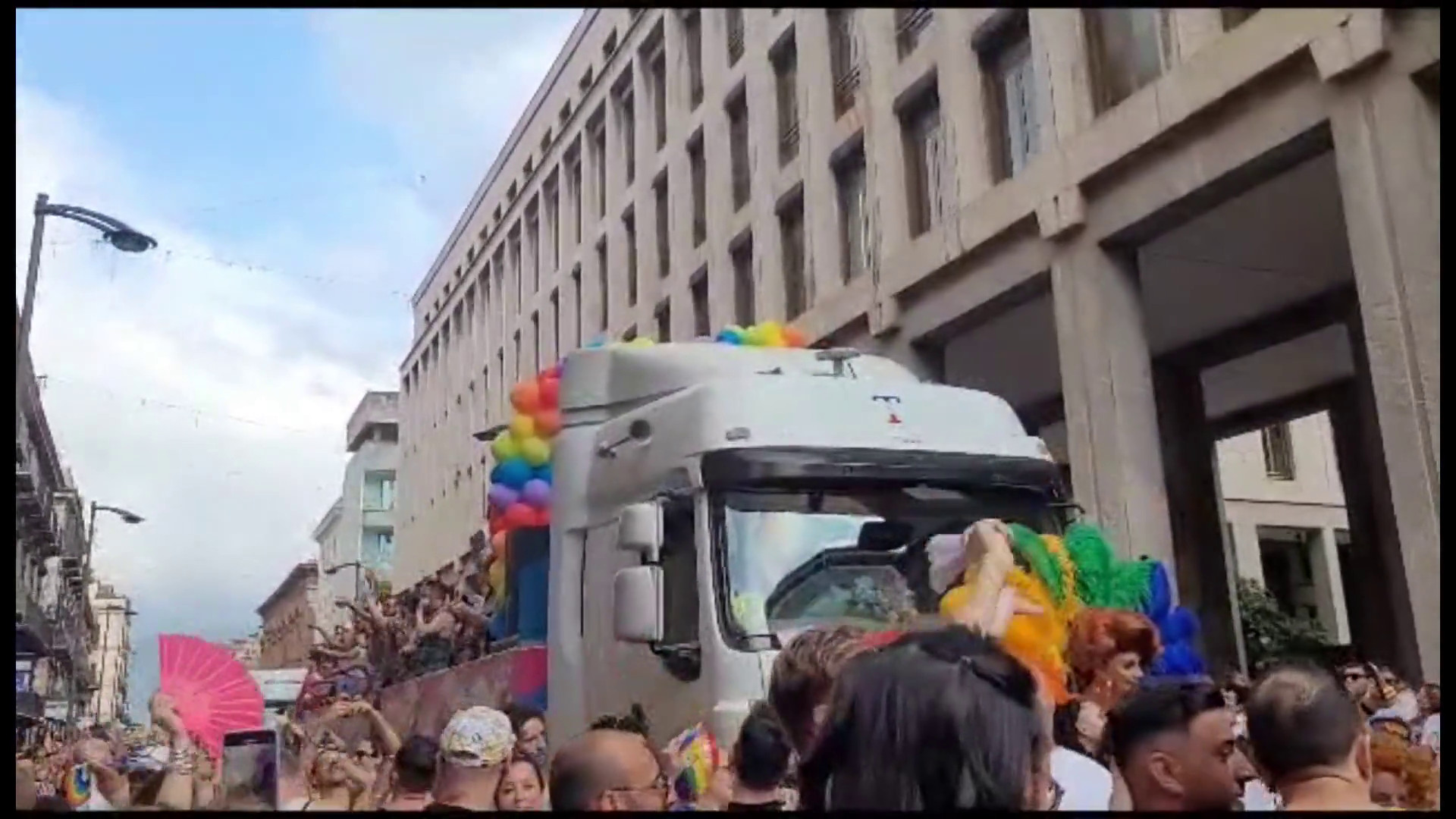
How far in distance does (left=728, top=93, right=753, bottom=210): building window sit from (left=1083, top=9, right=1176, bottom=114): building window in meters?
7.79

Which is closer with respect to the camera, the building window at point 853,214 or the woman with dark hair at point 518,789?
the woman with dark hair at point 518,789

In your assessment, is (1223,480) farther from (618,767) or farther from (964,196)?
(618,767)

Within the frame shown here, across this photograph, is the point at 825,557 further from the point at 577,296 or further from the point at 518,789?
the point at 577,296

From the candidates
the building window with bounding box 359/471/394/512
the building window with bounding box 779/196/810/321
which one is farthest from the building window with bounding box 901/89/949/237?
the building window with bounding box 359/471/394/512

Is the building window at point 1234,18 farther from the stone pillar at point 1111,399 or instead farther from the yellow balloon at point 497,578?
the yellow balloon at point 497,578

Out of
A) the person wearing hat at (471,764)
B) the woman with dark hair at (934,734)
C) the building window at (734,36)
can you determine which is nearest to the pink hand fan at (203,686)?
the person wearing hat at (471,764)

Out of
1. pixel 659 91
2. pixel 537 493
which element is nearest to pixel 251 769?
pixel 537 493

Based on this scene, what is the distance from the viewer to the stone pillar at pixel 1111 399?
13.4 meters

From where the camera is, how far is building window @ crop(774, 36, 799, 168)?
19.5m

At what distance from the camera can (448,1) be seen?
3.35 metres

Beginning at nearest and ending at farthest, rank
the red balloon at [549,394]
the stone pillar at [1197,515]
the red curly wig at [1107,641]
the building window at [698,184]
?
the red curly wig at [1107,641]
the red balloon at [549,394]
the stone pillar at [1197,515]
the building window at [698,184]

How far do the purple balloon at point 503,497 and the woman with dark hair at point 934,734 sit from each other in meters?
6.82

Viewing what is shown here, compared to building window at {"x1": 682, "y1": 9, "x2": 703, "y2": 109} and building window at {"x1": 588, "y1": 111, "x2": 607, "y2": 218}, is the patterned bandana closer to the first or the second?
building window at {"x1": 682, "y1": 9, "x2": 703, "y2": 109}

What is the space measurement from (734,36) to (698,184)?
2637mm
